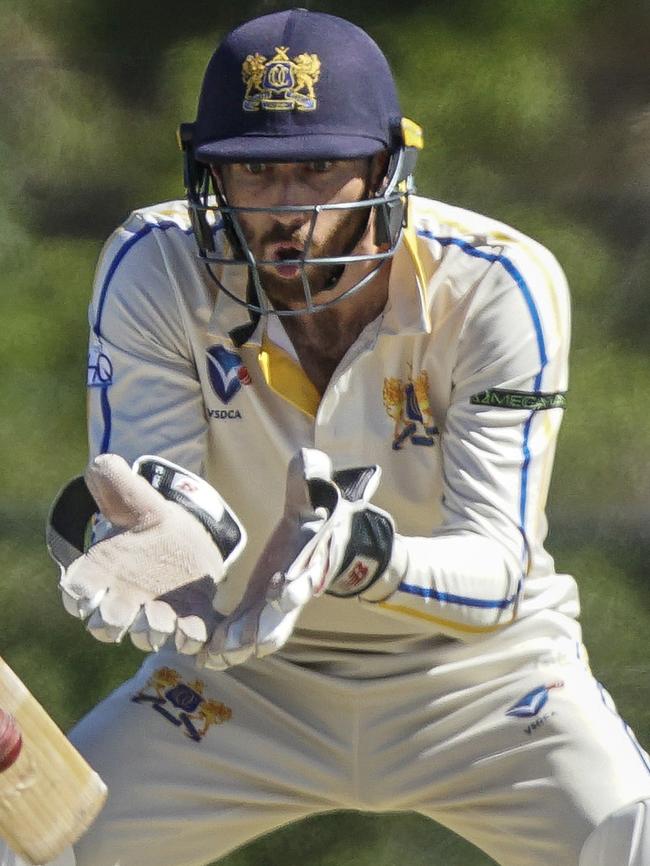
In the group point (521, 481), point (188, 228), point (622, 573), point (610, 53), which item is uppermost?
point (188, 228)

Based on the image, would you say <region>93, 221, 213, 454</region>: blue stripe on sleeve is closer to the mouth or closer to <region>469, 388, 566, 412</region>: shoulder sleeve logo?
A: the mouth

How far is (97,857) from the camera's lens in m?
2.86

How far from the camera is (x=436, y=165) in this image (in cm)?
609

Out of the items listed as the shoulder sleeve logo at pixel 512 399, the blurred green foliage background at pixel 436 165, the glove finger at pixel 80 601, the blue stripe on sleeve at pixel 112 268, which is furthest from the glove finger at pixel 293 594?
the blurred green foliage background at pixel 436 165

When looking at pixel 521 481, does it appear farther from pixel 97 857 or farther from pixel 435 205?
pixel 97 857

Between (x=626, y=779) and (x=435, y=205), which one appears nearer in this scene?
(x=626, y=779)

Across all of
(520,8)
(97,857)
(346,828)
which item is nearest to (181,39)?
(520,8)

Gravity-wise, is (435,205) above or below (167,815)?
above

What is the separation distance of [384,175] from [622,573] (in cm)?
237

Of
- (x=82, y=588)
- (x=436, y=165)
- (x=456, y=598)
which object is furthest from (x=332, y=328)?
(x=436, y=165)

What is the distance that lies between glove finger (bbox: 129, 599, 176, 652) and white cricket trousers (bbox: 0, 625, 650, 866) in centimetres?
49

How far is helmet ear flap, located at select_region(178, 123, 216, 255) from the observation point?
9.61 ft

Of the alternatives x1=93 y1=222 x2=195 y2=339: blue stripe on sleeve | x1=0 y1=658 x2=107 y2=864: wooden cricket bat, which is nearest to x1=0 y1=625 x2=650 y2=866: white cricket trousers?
x1=0 y1=658 x2=107 y2=864: wooden cricket bat

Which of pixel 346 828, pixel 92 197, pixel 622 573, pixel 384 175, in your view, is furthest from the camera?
pixel 92 197
